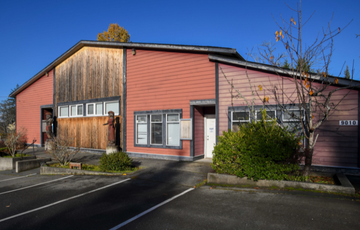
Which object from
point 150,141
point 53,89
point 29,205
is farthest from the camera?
point 53,89

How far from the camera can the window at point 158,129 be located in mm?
12430

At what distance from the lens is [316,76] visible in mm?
8203

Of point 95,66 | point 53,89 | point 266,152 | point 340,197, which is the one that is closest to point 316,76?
point 266,152

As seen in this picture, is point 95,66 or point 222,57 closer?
point 222,57

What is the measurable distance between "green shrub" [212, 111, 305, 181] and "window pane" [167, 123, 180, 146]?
16.1 ft

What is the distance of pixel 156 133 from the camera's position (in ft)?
43.1

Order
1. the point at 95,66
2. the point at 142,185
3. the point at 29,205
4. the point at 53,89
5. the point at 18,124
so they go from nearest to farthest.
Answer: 1. the point at 29,205
2. the point at 142,185
3. the point at 95,66
4. the point at 53,89
5. the point at 18,124

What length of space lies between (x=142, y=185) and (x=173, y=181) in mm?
1067

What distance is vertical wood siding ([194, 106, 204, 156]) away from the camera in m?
12.0

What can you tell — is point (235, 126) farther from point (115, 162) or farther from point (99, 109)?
point (99, 109)

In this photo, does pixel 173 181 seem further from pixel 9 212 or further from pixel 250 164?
pixel 9 212

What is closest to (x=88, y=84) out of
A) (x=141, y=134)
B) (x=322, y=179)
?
(x=141, y=134)

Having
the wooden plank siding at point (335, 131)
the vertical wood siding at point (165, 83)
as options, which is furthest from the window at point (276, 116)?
the vertical wood siding at point (165, 83)

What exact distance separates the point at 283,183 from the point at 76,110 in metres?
15.1
